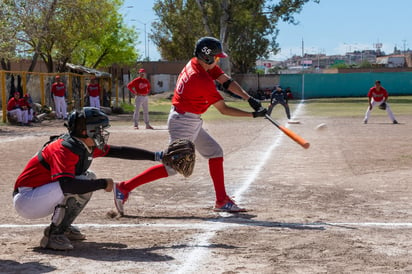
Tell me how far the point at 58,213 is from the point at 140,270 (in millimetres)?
1071

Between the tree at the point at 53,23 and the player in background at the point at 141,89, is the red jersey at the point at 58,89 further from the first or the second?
the player in background at the point at 141,89

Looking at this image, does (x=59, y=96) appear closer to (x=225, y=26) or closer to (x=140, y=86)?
(x=140, y=86)

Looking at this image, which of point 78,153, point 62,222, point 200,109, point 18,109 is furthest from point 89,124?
point 18,109

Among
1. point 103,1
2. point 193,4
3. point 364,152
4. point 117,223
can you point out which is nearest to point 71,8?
point 103,1

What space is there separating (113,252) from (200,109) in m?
2.29

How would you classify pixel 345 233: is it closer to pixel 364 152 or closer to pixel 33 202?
pixel 33 202

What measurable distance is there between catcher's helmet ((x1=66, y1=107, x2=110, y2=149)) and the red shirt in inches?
7.0

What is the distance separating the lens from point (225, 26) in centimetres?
5212

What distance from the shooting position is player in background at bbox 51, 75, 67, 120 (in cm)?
2809

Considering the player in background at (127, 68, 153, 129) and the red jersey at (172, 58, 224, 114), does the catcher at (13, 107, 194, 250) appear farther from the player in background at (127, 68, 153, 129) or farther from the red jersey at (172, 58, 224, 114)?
the player in background at (127, 68, 153, 129)

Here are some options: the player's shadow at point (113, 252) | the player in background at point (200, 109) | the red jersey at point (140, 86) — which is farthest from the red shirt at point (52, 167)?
the red jersey at point (140, 86)

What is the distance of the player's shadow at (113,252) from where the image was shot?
5.28 metres

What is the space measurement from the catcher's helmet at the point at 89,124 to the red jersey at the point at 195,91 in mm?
1705

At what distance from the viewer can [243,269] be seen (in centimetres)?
486
